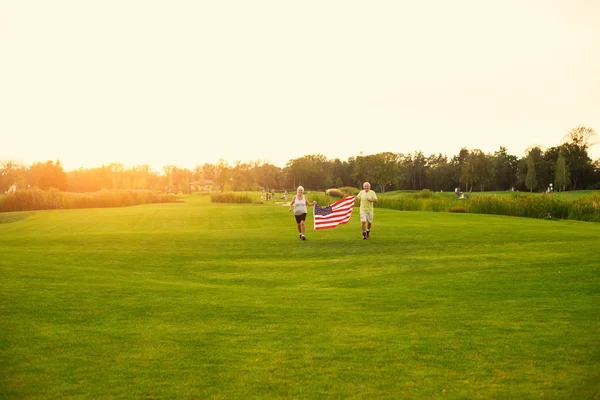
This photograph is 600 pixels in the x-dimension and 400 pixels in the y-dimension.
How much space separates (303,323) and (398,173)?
4245 inches

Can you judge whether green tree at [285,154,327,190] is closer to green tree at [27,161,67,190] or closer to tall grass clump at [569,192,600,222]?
green tree at [27,161,67,190]

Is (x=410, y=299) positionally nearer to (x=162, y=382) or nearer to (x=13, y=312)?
(x=162, y=382)

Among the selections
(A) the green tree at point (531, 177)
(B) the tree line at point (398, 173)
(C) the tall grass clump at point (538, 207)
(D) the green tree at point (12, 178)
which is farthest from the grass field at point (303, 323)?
(D) the green tree at point (12, 178)

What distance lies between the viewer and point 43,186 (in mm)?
102688

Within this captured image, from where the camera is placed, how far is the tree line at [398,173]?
101 metres

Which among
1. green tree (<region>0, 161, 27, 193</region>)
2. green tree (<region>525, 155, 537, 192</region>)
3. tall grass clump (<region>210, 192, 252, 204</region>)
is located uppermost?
green tree (<region>0, 161, 27, 193</region>)

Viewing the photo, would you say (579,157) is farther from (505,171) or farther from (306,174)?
(306,174)

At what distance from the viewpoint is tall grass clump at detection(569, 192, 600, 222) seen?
3453 cm

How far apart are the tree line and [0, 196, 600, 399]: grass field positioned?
252ft

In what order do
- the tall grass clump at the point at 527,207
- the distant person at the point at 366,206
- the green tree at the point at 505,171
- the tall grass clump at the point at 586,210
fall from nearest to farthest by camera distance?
the distant person at the point at 366,206 < the tall grass clump at the point at 586,210 < the tall grass clump at the point at 527,207 < the green tree at the point at 505,171

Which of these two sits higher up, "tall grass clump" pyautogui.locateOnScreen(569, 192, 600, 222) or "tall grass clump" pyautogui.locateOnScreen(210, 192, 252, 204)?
"tall grass clump" pyautogui.locateOnScreen(210, 192, 252, 204)

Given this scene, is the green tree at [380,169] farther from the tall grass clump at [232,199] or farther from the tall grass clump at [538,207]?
the tall grass clump at [538,207]

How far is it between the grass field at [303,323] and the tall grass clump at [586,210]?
18611mm

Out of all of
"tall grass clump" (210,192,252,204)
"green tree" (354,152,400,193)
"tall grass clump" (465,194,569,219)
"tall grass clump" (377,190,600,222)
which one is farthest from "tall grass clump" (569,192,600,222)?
"green tree" (354,152,400,193)
